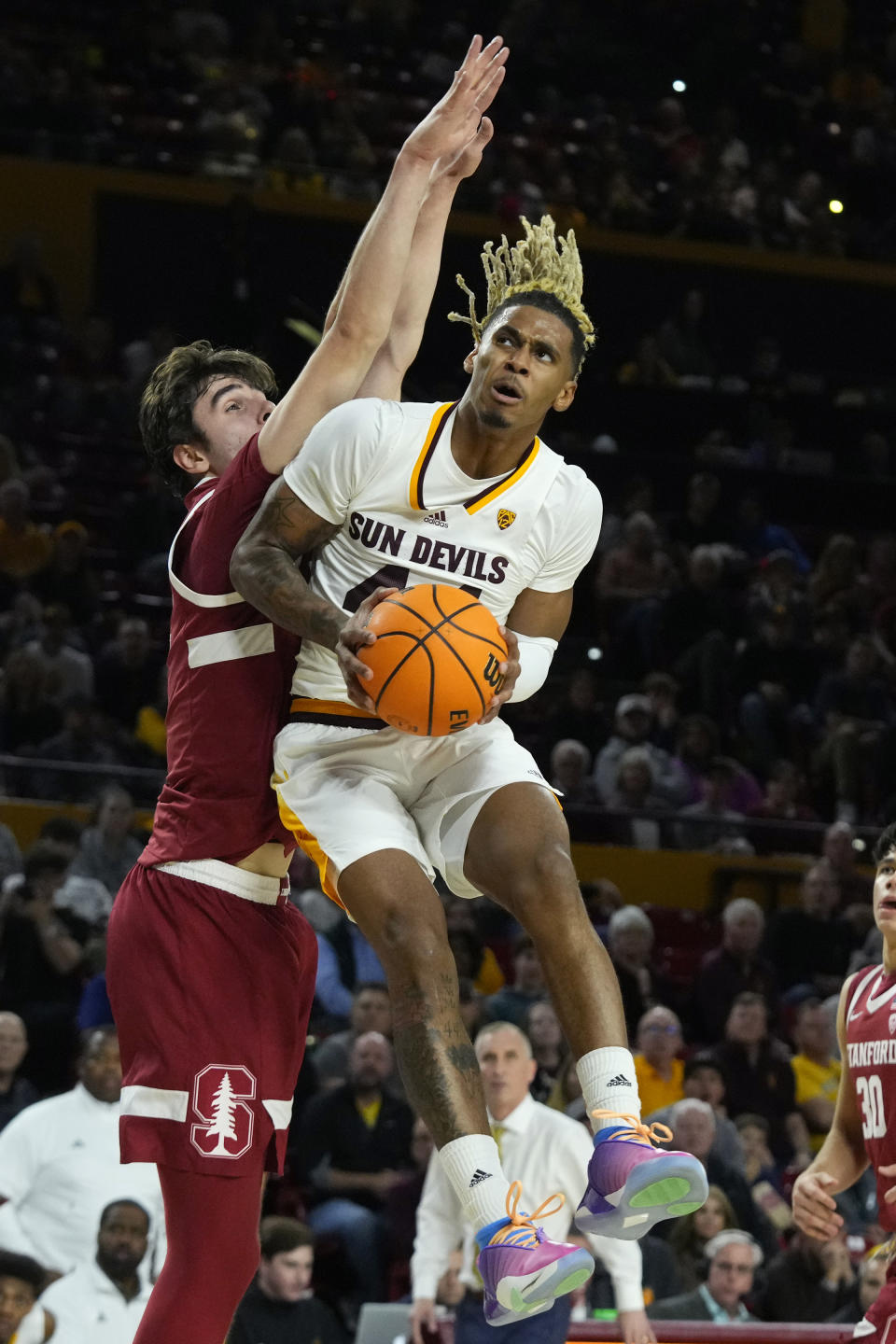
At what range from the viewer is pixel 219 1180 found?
434 centimetres

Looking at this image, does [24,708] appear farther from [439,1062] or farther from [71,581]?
[439,1062]

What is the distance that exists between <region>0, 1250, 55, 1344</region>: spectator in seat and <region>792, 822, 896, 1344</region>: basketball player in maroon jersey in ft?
9.48

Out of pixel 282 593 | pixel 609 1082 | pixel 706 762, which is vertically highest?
pixel 282 593

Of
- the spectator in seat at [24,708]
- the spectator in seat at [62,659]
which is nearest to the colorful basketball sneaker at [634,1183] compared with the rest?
the spectator in seat at [24,708]

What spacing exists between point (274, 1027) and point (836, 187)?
15.9 meters

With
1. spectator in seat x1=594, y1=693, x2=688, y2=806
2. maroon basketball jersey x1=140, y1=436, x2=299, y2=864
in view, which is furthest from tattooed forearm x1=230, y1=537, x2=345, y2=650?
spectator in seat x1=594, y1=693, x2=688, y2=806

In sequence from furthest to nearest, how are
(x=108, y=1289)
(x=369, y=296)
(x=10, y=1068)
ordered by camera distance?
1. (x=10, y=1068)
2. (x=108, y=1289)
3. (x=369, y=296)

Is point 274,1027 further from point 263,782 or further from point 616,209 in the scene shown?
point 616,209

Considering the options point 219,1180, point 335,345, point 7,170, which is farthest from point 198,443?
point 7,170

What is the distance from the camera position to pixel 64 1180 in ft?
24.2

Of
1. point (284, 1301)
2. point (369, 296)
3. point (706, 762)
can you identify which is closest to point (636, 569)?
point (706, 762)

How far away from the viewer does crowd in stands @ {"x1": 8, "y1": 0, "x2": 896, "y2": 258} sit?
1638cm

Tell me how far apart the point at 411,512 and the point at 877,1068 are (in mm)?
2192

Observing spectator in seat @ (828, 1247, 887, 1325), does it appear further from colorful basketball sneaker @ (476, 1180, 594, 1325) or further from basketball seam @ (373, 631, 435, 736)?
basketball seam @ (373, 631, 435, 736)
